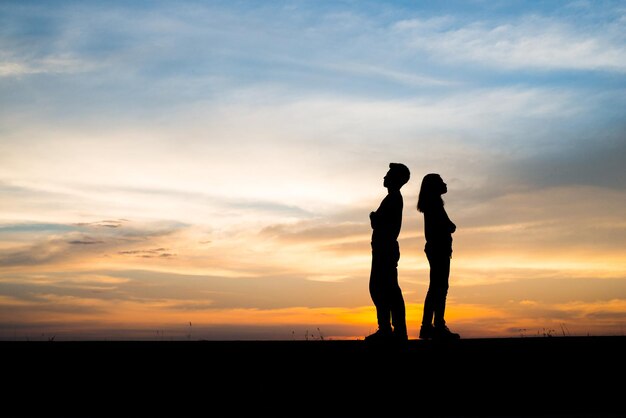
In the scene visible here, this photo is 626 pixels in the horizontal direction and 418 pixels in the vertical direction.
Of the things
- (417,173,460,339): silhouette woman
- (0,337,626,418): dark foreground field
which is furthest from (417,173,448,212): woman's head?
(0,337,626,418): dark foreground field

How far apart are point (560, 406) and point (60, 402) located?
6420 mm

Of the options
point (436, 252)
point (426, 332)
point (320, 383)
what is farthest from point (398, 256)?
point (320, 383)

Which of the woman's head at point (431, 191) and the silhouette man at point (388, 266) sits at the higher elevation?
the woman's head at point (431, 191)

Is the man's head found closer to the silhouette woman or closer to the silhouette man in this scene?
the silhouette man

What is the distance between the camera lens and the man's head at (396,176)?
46.9ft

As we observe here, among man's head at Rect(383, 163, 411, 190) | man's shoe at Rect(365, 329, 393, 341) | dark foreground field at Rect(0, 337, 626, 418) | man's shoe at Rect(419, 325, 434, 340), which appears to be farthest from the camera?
man's shoe at Rect(419, 325, 434, 340)

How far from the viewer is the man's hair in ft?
46.9

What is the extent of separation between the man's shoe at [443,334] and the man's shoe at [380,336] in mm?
915

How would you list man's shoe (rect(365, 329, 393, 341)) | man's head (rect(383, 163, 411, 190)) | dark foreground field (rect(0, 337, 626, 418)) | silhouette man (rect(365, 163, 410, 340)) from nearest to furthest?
dark foreground field (rect(0, 337, 626, 418)), man's shoe (rect(365, 329, 393, 341)), silhouette man (rect(365, 163, 410, 340)), man's head (rect(383, 163, 411, 190))

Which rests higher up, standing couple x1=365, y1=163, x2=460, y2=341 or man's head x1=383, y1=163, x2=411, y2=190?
man's head x1=383, y1=163, x2=411, y2=190

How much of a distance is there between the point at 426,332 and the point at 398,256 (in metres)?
1.60

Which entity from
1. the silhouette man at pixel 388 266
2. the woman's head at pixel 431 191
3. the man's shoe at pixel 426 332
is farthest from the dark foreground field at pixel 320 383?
the woman's head at pixel 431 191

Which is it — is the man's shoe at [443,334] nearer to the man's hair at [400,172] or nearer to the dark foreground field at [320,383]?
the dark foreground field at [320,383]

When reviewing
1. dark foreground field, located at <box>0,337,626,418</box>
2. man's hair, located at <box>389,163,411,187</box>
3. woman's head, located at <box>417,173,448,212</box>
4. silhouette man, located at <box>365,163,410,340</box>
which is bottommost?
dark foreground field, located at <box>0,337,626,418</box>
